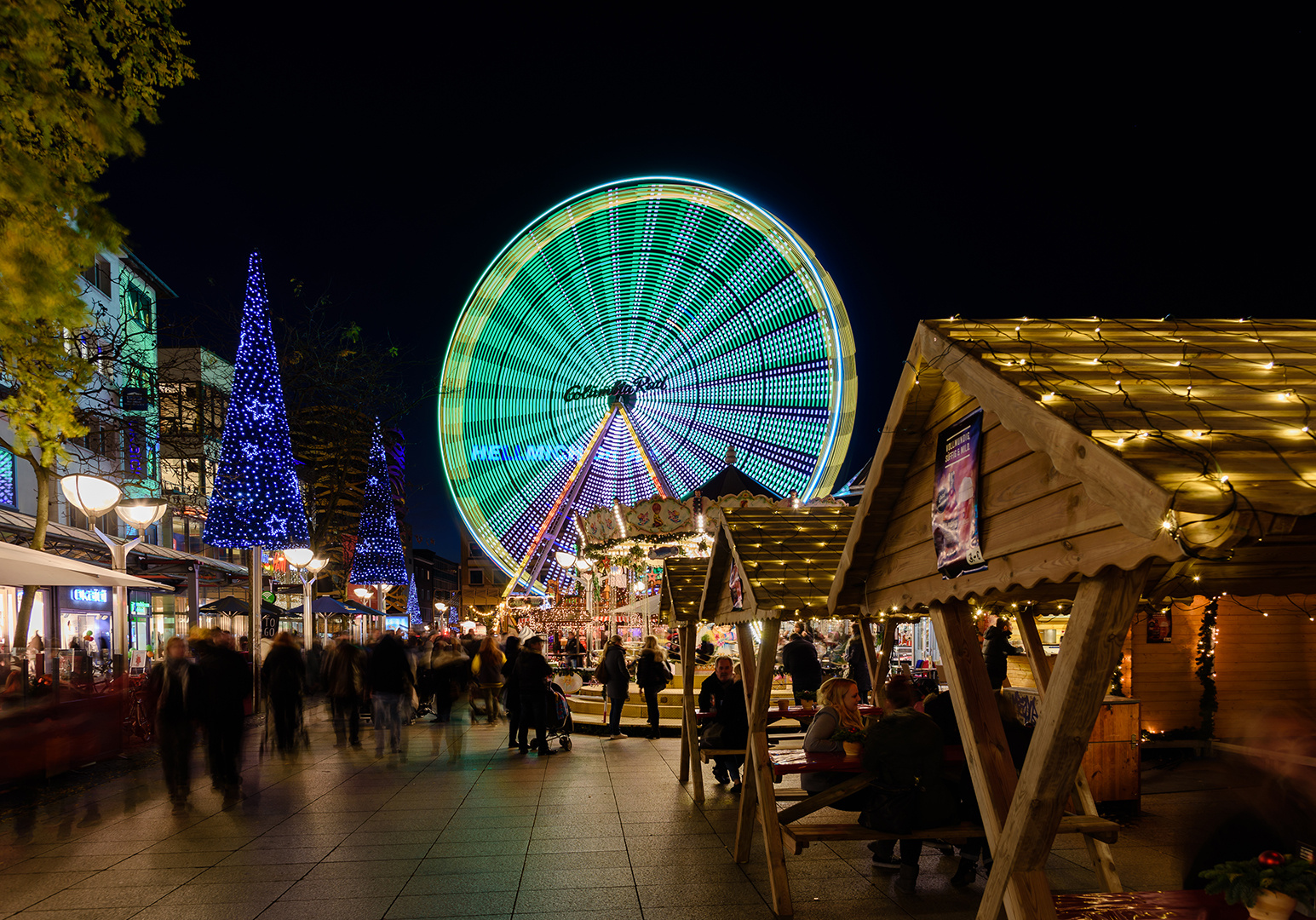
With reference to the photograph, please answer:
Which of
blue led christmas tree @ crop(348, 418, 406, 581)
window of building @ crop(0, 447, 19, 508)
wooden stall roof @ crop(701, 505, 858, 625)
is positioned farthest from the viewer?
blue led christmas tree @ crop(348, 418, 406, 581)

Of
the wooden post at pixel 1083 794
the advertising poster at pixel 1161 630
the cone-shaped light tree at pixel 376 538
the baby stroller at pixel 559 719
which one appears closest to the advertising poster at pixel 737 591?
the wooden post at pixel 1083 794

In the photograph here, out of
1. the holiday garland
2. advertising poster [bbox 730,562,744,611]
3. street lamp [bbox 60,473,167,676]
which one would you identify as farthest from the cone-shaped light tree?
the holiday garland

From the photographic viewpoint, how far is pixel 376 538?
30.0m

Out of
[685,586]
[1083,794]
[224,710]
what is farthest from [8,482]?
[1083,794]

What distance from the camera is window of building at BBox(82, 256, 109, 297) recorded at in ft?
97.5

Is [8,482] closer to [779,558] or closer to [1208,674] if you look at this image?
[779,558]

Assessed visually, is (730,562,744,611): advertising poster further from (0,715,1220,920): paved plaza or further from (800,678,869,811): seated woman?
(0,715,1220,920): paved plaza

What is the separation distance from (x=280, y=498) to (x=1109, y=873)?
16.3m

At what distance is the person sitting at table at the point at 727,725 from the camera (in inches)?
360

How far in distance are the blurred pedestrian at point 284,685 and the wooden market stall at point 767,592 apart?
6.36m

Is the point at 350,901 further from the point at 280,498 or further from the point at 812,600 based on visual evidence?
the point at 280,498

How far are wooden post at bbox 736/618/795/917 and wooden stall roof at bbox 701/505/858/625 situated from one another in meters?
0.20

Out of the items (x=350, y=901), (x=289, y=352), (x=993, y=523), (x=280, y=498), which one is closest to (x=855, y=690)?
(x=350, y=901)

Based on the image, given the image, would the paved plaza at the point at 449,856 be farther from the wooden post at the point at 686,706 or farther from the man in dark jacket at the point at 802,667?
the man in dark jacket at the point at 802,667
